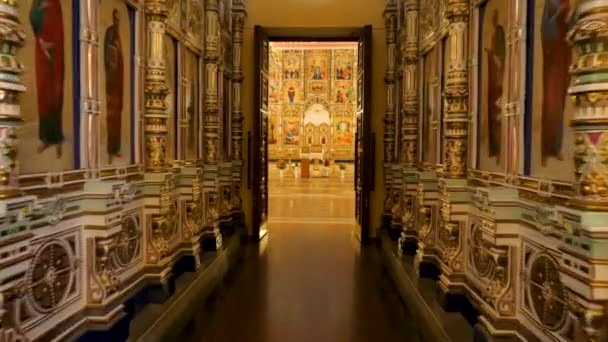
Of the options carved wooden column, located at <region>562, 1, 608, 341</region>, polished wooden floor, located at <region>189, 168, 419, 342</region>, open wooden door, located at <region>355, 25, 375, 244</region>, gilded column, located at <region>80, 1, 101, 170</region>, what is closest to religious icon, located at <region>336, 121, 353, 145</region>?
polished wooden floor, located at <region>189, 168, 419, 342</region>

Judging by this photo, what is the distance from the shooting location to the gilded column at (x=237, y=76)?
393 inches

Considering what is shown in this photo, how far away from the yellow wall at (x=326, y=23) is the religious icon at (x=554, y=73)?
6862 mm

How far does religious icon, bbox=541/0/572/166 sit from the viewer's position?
10.6 ft

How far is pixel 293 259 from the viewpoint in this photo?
→ 26.8 ft

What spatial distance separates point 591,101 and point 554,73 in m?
1.03

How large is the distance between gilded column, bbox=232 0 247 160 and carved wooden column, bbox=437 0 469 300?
5.41m

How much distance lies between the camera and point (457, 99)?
17.0 feet

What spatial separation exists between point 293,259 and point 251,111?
11.7 feet

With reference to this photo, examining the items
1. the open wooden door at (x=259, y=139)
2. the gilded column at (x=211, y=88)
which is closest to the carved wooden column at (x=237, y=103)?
the open wooden door at (x=259, y=139)

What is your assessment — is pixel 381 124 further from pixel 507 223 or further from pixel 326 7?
pixel 507 223

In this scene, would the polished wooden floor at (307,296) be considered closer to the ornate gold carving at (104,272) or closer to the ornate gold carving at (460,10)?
the ornate gold carving at (104,272)

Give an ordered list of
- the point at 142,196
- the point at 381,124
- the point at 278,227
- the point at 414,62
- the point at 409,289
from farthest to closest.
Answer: the point at 278,227, the point at 381,124, the point at 414,62, the point at 409,289, the point at 142,196

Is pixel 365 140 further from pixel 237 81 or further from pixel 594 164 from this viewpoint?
pixel 594 164

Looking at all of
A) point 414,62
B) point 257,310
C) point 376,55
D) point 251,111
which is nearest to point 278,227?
point 251,111
